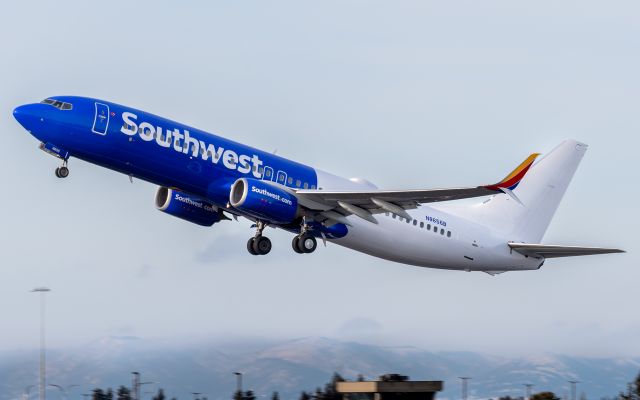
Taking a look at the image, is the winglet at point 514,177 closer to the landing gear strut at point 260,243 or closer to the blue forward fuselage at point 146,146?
the blue forward fuselage at point 146,146

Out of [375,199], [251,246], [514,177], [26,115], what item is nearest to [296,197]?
[375,199]

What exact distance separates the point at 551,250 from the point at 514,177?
33.6 feet

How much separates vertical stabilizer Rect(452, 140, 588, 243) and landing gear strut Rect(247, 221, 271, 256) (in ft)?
40.0

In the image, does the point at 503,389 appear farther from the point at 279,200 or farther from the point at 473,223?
the point at 279,200

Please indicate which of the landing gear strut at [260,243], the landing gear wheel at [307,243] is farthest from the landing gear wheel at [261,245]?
the landing gear wheel at [307,243]

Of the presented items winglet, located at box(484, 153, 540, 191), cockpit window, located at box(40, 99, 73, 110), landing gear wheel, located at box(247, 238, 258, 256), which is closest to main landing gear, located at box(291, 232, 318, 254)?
landing gear wheel, located at box(247, 238, 258, 256)

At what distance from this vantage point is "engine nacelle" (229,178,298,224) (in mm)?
47219

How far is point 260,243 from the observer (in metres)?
52.4

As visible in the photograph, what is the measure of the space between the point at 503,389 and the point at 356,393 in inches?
2435

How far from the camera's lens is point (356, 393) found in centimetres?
5878

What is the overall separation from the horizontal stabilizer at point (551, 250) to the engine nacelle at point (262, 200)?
583 inches

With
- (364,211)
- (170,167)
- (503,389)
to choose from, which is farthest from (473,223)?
(503,389)

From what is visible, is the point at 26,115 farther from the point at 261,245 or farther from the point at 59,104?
the point at 261,245

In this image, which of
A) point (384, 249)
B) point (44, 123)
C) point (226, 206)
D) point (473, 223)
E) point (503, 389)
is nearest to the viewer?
point (44, 123)
